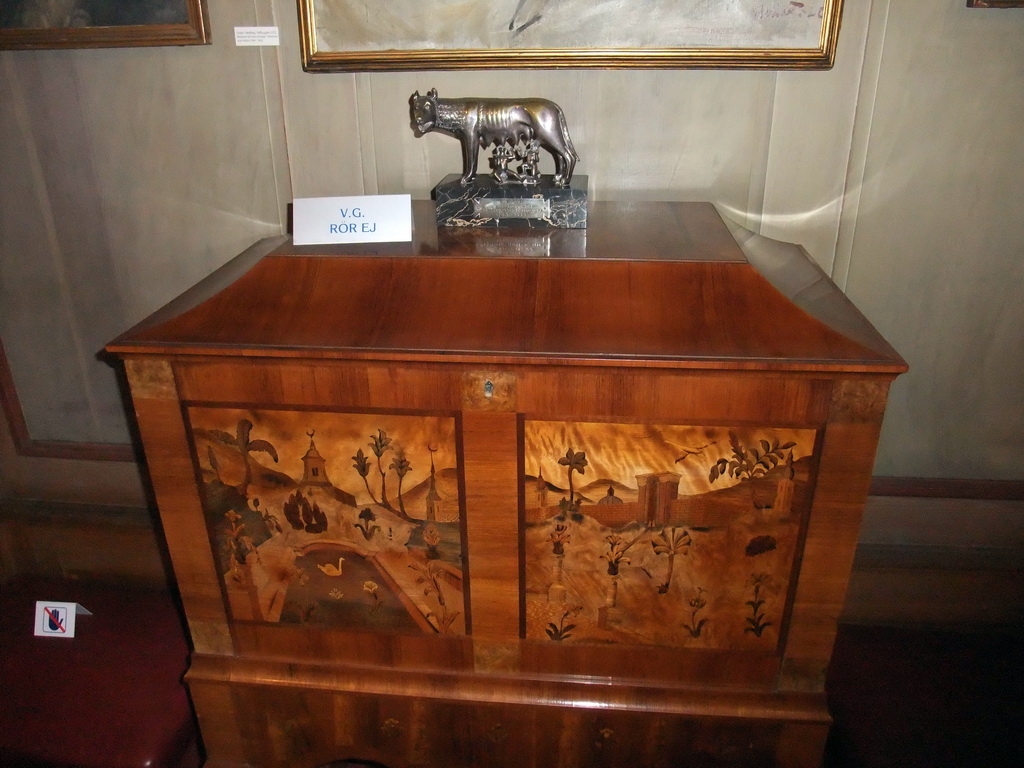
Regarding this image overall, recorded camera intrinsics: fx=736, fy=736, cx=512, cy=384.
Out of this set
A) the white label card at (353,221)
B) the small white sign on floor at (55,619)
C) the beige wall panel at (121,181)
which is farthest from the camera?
the small white sign on floor at (55,619)

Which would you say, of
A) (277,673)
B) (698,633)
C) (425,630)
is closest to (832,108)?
(698,633)

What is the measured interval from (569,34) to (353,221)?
0.51 m

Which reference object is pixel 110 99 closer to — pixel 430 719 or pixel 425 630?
pixel 425 630

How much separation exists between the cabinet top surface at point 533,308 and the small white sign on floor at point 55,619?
0.86m

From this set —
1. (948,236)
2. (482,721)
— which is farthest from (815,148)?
(482,721)

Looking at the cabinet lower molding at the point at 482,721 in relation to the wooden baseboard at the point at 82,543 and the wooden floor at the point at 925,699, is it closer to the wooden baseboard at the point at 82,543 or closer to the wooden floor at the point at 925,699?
the wooden floor at the point at 925,699

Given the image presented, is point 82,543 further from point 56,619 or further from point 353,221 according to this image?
point 353,221

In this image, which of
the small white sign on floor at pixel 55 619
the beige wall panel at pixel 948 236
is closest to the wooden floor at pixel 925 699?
the beige wall panel at pixel 948 236

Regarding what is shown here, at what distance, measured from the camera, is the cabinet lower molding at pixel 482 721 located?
1.21 m

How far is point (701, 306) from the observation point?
1.02 metres

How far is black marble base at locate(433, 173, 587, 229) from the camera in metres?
1.20

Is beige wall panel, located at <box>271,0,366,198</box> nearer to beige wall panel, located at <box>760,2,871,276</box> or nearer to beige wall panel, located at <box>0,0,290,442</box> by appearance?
beige wall panel, located at <box>0,0,290,442</box>

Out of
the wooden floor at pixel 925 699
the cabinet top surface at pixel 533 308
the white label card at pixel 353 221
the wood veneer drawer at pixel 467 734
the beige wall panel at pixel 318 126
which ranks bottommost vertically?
the wooden floor at pixel 925 699

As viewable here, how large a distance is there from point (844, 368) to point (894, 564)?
86cm
